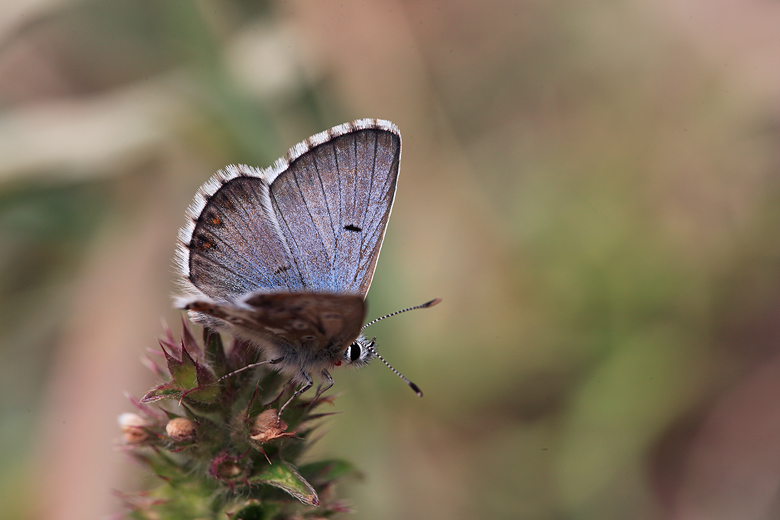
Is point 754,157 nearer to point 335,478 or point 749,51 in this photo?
point 749,51

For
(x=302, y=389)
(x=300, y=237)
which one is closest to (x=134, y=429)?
(x=302, y=389)

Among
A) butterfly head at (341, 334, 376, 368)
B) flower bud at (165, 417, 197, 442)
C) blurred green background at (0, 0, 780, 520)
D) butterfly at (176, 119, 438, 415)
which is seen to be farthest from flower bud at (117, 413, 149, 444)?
blurred green background at (0, 0, 780, 520)

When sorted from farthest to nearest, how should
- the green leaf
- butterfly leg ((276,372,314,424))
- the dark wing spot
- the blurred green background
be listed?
the blurred green background < the dark wing spot < butterfly leg ((276,372,314,424)) < the green leaf

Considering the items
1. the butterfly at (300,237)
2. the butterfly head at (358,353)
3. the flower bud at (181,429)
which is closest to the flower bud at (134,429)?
the flower bud at (181,429)

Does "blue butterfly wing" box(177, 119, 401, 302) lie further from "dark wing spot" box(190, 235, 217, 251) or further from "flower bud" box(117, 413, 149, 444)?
"flower bud" box(117, 413, 149, 444)

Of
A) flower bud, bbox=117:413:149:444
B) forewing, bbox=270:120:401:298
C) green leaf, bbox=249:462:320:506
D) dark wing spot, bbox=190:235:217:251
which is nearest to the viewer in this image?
green leaf, bbox=249:462:320:506

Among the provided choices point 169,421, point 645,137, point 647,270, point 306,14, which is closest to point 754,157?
point 645,137

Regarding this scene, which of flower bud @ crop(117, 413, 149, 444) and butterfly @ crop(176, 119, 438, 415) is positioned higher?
butterfly @ crop(176, 119, 438, 415)

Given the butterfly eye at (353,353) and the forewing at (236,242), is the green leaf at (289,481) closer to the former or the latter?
the butterfly eye at (353,353)
